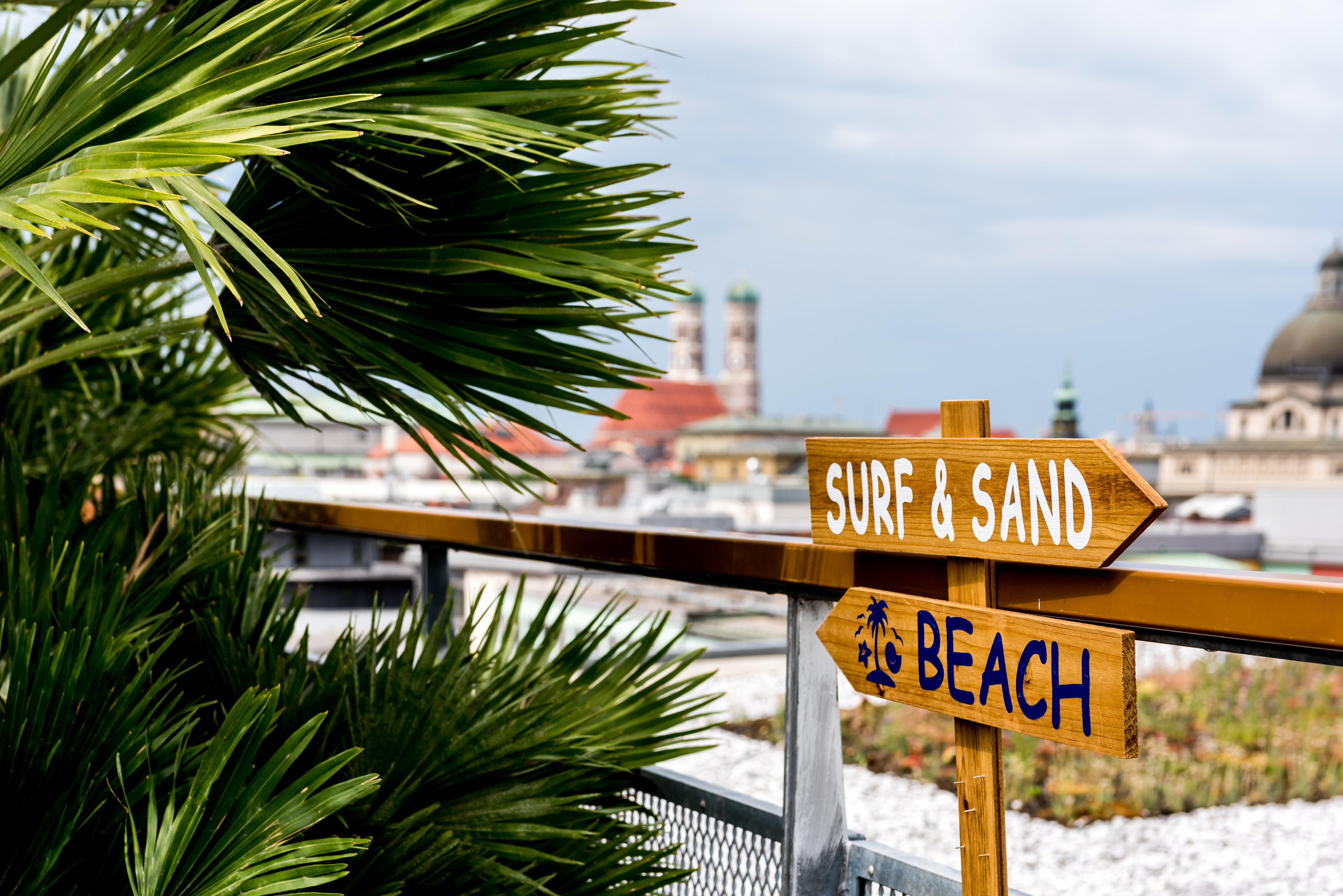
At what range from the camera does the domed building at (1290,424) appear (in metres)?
68.6

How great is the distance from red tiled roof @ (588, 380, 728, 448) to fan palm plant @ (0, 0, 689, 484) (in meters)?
109

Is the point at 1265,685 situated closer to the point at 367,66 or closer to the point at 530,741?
the point at 530,741

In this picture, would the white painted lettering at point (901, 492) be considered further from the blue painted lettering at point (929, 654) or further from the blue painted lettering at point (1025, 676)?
the blue painted lettering at point (1025, 676)

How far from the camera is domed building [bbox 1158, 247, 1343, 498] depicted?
2699 inches

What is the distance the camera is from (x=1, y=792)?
1503mm

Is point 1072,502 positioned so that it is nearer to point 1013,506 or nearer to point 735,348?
point 1013,506

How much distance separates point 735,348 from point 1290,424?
83.1 metres

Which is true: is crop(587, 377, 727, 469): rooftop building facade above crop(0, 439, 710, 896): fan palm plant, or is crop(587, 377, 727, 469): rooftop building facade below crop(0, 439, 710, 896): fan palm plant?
above

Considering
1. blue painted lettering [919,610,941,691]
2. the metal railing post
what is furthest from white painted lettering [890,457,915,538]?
the metal railing post

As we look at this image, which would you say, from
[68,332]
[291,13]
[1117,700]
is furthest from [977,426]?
[68,332]

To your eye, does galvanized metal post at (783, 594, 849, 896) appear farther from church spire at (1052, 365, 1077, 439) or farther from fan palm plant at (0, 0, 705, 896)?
church spire at (1052, 365, 1077, 439)

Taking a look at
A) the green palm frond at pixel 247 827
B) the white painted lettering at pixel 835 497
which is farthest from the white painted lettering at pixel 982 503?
the green palm frond at pixel 247 827

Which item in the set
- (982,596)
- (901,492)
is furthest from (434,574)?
(982,596)

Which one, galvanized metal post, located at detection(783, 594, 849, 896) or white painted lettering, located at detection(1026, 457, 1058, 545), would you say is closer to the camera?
white painted lettering, located at detection(1026, 457, 1058, 545)
